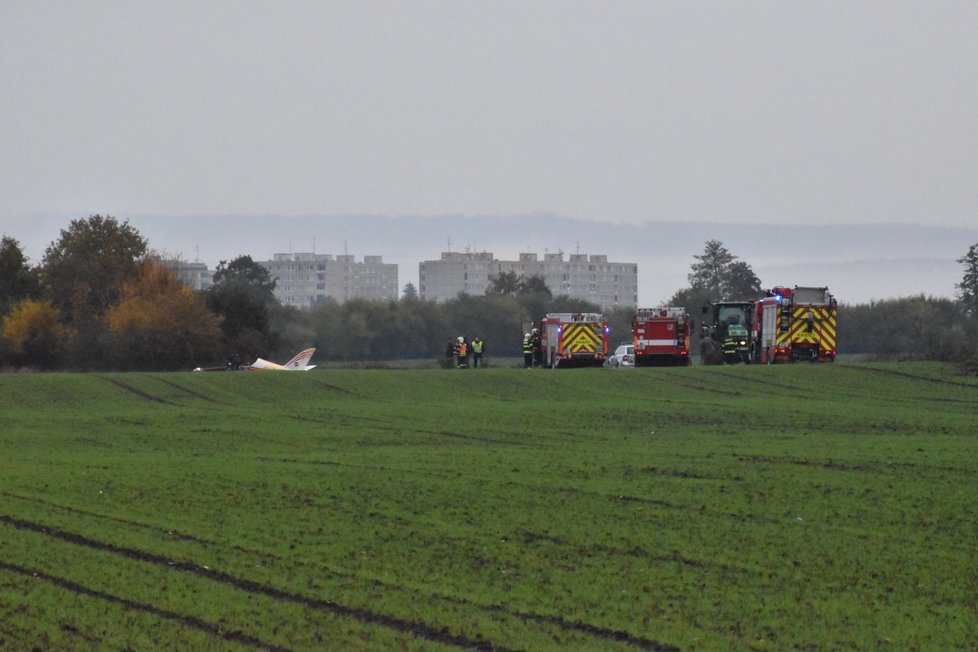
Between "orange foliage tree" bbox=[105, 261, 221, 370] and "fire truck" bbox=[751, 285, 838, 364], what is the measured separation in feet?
107

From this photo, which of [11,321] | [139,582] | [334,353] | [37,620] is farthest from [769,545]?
[334,353]

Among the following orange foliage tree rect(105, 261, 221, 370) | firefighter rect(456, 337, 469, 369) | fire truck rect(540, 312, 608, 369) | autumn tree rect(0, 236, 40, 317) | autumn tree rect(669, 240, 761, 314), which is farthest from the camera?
autumn tree rect(669, 240, 761, 314)

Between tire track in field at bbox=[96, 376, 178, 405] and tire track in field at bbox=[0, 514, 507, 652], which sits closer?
tire track in field at bbox=[0, 514, 507, 652]

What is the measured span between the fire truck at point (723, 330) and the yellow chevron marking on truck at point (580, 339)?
178 inches

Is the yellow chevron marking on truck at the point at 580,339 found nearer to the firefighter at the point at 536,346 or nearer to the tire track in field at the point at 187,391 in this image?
the firefighter at the point at 536,346

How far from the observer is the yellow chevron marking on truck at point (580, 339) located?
58.2 meters

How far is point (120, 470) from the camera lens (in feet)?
74.1

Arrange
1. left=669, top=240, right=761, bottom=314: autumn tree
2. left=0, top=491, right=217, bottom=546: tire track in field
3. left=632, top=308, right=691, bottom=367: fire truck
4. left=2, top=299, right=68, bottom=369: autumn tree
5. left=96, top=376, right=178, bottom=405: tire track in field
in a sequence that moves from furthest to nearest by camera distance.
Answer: left=669, top=240, right=761, bottom=314: autumn tree, left=2, top=299, right=68, bottom=369: autumn tree, left=632, top=308, right=691, bottom=367: fire truck, left=96, top=376, right=178, bottom=405: tire track in field, left=0, top=491, right=217, bottom=546: tire track in field

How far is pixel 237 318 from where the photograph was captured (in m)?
84.4

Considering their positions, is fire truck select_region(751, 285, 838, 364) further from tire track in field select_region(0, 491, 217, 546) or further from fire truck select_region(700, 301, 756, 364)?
tire track in field select_region(0, 491, 217, 546)

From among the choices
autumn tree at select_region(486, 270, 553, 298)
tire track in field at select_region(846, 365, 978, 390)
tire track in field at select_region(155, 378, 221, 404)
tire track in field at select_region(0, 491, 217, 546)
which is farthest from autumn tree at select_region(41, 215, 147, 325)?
tire track in field at select_region(0, 491, 217, 546)

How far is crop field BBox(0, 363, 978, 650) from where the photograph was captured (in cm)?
1257

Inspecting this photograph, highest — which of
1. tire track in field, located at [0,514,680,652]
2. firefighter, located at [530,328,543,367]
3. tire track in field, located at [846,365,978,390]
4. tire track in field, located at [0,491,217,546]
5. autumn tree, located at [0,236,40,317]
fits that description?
autumn tree, located at [0,236,40,317]

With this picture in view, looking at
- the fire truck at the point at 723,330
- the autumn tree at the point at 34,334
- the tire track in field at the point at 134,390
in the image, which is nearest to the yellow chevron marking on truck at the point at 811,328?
the fire truck at the point at 723,330
